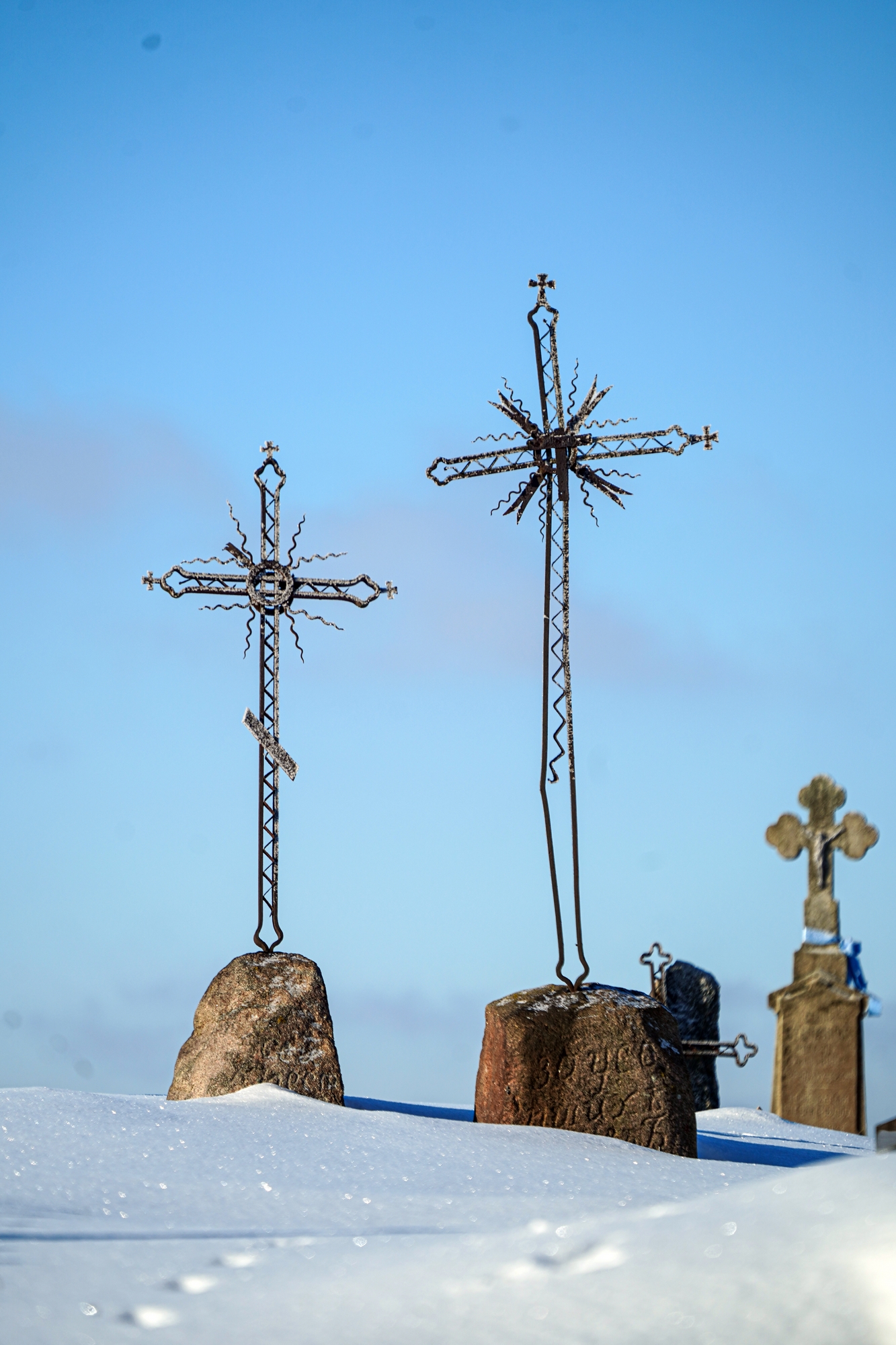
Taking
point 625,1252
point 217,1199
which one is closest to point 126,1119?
point 217,1199

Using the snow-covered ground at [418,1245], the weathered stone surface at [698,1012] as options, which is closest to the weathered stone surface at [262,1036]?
the snow-covered ground at [418,1245]

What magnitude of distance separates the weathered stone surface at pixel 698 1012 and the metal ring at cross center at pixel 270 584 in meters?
4.59

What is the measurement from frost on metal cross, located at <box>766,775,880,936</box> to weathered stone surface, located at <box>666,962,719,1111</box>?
1034 mm

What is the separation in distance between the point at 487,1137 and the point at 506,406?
4156 mm

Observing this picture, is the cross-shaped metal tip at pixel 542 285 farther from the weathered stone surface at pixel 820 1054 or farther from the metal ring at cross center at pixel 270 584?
the weathered stone surface at pixel 820 1054

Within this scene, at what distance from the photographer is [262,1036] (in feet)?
25.3

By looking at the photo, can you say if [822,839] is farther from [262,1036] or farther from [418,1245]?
[418,1245]

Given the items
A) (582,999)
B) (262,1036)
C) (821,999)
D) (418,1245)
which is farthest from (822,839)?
(418,1245)

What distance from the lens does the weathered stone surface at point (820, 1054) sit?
10555 mm

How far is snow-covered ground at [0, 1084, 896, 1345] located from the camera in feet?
9.12

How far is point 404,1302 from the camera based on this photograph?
301 cm

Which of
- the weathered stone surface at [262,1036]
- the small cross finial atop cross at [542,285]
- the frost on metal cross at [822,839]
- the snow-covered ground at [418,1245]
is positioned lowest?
the snow-covered ground at [418,1245]

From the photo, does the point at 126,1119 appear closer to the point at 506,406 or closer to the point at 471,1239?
the point at 471,1239

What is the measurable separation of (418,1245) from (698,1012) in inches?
299
